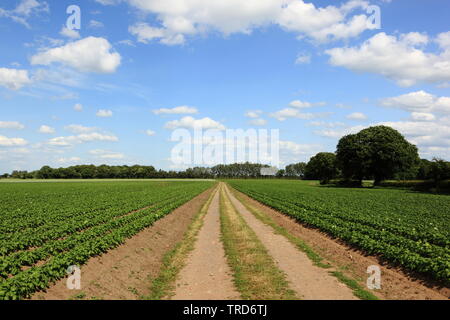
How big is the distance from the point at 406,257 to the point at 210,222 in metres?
15.9

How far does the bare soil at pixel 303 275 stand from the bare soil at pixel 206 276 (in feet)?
7.30

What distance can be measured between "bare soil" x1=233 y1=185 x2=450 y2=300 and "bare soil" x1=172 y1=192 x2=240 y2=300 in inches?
189

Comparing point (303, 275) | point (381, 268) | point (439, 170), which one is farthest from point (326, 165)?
point (303, 275)

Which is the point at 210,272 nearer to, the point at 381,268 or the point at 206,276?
the point at 206,276

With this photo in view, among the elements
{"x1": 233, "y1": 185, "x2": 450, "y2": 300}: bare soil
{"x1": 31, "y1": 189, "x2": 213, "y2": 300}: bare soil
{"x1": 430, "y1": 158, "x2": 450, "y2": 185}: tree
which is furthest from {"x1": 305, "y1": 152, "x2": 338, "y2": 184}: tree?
{"x1": 31, "y1": 189, "x2": 213, "y2": 300}: bare soil

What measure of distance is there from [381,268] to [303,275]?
11.8 feet

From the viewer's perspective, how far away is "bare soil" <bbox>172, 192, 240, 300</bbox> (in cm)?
1046

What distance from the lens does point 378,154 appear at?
74688 millimetres

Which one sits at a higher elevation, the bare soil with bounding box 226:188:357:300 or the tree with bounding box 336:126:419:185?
the tree with bounding box 336:126:419:185

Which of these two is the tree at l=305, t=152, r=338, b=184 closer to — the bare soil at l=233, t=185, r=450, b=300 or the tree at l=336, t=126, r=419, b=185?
the tree at l=336, t=126, r=419, b=185
